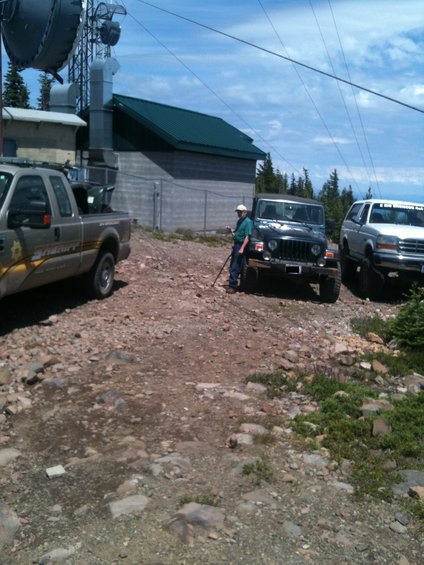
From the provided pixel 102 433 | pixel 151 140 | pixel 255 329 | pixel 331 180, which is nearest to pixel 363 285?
pixel 255 329

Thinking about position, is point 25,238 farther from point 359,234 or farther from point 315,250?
→ point 359,234

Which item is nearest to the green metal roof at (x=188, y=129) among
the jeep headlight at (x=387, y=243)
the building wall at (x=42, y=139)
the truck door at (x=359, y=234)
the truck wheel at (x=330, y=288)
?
the building wall at (x=42, y=139)

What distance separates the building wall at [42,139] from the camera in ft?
72.6

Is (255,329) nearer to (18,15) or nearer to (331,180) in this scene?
(18,15)

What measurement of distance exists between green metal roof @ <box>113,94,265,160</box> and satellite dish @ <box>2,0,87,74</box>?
208 inches

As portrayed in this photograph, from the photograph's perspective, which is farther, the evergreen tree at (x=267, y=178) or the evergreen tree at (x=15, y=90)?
the evergreen tree at (x=15, y=90)

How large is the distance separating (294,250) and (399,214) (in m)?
3.53

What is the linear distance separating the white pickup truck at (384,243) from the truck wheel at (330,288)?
1.35 metres

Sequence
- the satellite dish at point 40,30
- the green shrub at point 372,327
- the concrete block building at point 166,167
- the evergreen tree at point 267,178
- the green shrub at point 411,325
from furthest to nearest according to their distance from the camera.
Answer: the evergreen tree at point 267,178, the concrete block building at point 166,167, the satellite dish at point 40,30, the green shrub at point 372,327, the green shrub at point 411,325

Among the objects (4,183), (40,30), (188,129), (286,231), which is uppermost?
(40,30)

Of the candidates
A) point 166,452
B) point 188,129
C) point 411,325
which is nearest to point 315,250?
point 411,325

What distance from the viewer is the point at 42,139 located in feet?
76.5

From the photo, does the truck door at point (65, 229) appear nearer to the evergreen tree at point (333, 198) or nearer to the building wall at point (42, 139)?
the building wall at point (42, 139)

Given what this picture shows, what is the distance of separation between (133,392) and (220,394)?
2.77 feet
